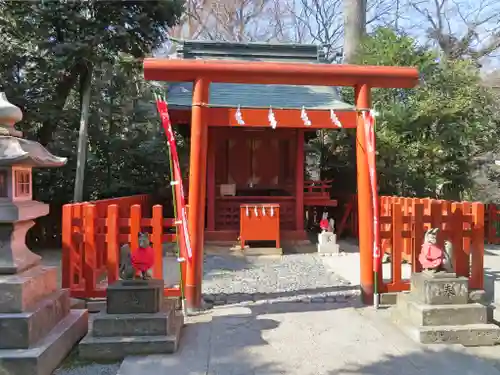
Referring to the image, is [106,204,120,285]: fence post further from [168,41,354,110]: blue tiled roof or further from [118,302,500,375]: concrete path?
[168,41,354,110]: blue tiled roof

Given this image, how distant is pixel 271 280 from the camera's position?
6875 mm

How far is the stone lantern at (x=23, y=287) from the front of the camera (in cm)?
331

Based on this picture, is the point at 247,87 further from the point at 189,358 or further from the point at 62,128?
the point at 189,358

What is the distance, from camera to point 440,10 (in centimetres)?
2375

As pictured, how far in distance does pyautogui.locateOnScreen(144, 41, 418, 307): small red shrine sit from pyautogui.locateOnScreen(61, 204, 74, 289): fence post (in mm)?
1404

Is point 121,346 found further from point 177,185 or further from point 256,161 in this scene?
point 256,161

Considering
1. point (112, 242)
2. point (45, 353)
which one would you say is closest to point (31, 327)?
point (45, 353)

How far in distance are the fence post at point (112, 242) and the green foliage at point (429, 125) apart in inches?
345

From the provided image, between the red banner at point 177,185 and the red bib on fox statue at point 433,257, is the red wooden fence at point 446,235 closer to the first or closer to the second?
the red bib on fox statue at point 433,257

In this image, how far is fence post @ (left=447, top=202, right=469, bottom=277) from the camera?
5.15m

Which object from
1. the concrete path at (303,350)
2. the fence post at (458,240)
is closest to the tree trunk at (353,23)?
the fence post at (458,240)

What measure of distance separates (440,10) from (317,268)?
2161 cm

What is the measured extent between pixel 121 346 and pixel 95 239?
1711mm

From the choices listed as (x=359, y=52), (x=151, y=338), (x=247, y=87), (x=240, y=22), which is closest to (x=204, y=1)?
(x=240, y=22)
